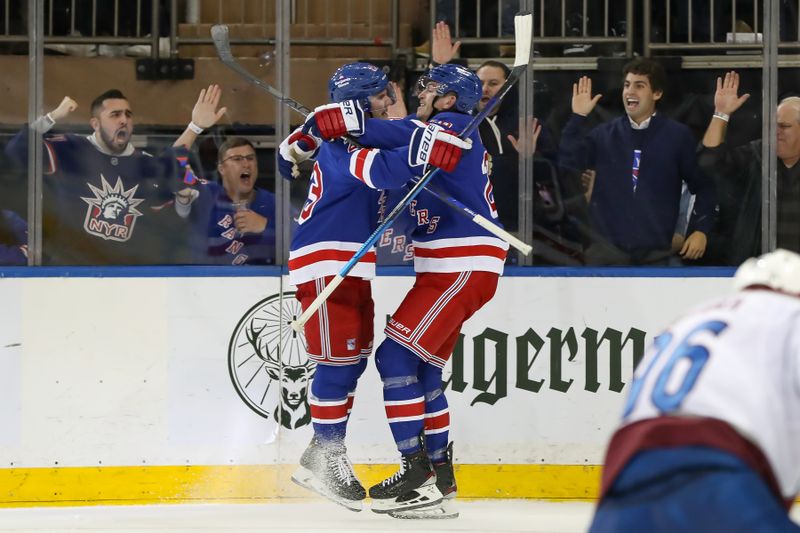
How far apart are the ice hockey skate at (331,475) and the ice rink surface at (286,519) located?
94 mm

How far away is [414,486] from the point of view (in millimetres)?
4211

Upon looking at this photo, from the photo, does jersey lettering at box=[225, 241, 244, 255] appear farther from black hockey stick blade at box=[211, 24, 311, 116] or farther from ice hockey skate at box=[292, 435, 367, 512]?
ice hockey skate at box=[292, 435, 367, 512]

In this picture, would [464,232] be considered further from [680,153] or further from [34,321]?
[34,321]

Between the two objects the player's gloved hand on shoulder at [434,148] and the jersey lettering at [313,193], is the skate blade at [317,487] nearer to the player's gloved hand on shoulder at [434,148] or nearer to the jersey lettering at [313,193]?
the jersey lettering at [313,193]

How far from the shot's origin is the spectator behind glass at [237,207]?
187 inches

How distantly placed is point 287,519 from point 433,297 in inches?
33.0

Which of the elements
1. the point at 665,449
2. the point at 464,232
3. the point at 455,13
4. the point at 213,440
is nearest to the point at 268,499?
the point at 213,440

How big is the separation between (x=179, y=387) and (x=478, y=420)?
1.01 metres

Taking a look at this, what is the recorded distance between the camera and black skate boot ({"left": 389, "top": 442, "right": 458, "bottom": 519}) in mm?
4262

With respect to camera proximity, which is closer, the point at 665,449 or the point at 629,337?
the point at 665,449

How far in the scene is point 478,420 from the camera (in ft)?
15.3

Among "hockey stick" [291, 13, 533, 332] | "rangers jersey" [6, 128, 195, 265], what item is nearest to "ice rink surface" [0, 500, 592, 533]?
"hockey stick" [291, 13, 533, 332]

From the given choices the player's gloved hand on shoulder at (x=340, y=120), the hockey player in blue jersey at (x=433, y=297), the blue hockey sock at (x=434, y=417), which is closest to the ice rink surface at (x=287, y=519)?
the hockey player in blue jersey at (x=433, y=297)

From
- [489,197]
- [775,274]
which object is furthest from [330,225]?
[775,274]
